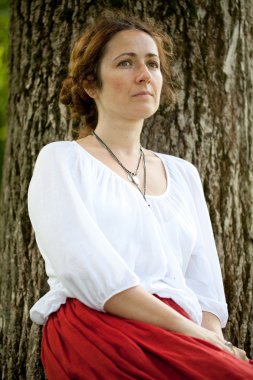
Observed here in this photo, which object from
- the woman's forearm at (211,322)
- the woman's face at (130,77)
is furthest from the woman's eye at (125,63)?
the woman's forearm at (211,322)

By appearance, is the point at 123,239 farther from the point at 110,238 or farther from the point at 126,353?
the point at 126,353

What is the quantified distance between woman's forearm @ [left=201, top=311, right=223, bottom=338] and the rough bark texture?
51cm

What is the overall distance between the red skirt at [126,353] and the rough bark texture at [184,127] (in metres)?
0.86

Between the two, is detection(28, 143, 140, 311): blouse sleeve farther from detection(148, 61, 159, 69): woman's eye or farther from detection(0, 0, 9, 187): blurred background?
detection(0, 0, 9, 187): blurred background

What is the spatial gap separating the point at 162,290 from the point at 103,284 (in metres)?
0.29

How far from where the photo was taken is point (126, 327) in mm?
2201

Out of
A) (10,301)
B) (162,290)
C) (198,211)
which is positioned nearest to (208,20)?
(198,211)

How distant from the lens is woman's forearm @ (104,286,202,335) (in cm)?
223

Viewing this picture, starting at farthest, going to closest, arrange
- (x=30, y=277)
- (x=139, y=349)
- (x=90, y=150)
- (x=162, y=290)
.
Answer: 1. (x=30, y=277)
2. (x=90, y=150)
3. (x=162, y=290)
4. (x=139, y=349)

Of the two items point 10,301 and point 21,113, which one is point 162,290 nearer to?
point 10,301

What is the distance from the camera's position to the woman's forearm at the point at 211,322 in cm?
263

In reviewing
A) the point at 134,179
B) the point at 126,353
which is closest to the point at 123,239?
the point at 134,179

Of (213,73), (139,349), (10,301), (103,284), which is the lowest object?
(10,301)

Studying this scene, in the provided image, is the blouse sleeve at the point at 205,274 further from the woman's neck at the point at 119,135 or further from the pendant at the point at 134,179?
the woman's neck at the point at 119,135
